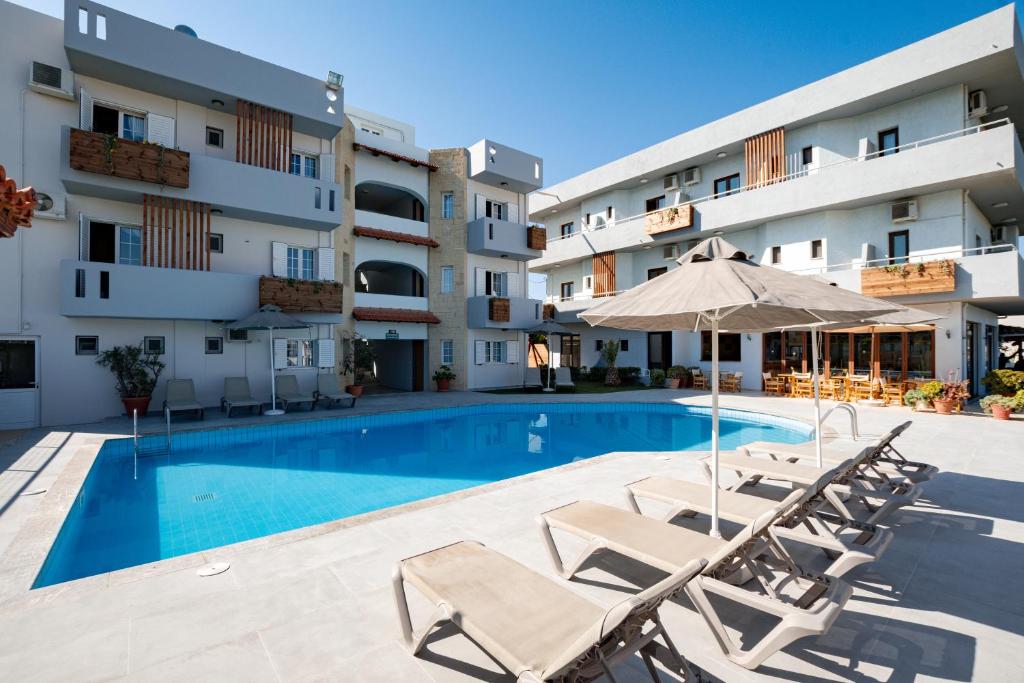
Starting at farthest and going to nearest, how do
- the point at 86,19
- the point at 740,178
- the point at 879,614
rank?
the point at 740,178
the point at 86,19
the point at 879,614

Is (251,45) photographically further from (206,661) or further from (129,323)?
(206,661)

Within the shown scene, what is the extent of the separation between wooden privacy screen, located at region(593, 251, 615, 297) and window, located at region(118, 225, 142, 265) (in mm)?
19556

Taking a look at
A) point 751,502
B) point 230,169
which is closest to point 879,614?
point 751,502

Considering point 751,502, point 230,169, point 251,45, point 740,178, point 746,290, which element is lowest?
point 751,502

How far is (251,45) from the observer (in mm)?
14453

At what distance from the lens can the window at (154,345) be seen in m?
13.3

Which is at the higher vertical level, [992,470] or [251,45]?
[251,45]

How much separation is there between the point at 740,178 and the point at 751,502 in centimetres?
2031

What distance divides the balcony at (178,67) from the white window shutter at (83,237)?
3.82 m

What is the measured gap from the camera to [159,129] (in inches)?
526

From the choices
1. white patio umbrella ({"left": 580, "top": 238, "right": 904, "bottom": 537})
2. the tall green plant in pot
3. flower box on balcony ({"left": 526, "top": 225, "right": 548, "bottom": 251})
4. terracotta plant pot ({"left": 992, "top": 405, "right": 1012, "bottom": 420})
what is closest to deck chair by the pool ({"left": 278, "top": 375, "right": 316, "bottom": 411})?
flower box on balcony ({"left": 526, "top": 225, "right": 548, "bottom": 251})

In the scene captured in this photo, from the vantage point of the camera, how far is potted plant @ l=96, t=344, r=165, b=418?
12461 mm

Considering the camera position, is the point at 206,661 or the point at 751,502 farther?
the point at 751,502

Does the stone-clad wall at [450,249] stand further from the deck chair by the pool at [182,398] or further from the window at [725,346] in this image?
the window at [725,346]
